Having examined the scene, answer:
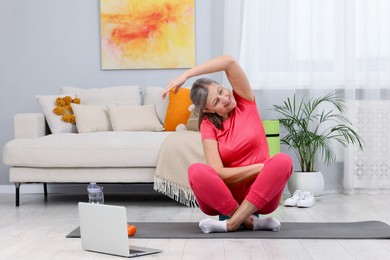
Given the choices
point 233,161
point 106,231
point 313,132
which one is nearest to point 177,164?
point 233,161

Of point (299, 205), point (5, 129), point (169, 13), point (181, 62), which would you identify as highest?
point (169, 13)

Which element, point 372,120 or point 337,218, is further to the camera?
point 372,120

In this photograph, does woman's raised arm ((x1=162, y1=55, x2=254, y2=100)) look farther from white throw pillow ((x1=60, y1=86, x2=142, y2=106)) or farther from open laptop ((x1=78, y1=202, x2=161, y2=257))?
white throw pillow ((x1=60, y1=86, x2=142, y2=106))

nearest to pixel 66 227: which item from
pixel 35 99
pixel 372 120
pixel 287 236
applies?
pixel 287 236

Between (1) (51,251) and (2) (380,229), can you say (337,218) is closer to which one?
(2) (380,229)

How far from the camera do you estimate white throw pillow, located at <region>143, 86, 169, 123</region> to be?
539 cm

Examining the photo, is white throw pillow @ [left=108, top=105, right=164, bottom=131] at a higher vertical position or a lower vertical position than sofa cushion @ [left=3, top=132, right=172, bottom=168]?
higher

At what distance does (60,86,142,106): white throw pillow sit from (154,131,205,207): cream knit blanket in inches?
39.0

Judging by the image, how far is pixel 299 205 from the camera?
4664 millimetres

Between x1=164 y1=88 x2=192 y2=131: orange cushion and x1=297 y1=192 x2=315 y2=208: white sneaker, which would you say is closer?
x1=297 y1=192 x2=315 y2=208: white sneaker

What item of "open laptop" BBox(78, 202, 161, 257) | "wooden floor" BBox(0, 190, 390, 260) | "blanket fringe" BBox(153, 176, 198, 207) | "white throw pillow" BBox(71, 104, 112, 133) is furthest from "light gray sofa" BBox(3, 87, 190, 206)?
"open laptop" BBox(78, 202, 161, 257)

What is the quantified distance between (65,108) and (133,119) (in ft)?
1.72

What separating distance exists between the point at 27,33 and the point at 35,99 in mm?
545

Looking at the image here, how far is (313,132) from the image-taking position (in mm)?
5551
